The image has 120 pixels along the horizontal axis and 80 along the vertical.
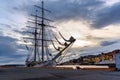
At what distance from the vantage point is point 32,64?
110 m

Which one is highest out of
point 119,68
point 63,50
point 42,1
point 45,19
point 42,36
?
point 42,1

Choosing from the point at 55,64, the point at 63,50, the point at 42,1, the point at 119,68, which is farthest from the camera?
the point at 42,1

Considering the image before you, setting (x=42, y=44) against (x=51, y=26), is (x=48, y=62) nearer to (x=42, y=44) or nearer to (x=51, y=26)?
(x=42, y=44)

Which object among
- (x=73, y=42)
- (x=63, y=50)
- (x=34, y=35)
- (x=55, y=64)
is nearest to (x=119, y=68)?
(x=73, y=42)

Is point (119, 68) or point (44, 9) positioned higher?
point (44, 9)

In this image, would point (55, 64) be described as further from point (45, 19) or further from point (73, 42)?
point (45, 19)

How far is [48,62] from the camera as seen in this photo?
313 ft

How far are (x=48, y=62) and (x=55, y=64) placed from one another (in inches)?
142

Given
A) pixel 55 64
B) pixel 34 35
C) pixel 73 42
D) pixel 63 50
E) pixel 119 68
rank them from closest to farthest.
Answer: pixel 119 68 → pixel 73 42 → pixel 63 50 → pixel 55 64 → pixel 34 35

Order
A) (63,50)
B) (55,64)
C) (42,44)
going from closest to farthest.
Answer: (63,50) < (55,64) < (42,44)

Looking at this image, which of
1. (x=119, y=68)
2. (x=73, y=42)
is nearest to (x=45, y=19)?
(x=73, y=42)

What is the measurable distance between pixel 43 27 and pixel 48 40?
21.7 ft

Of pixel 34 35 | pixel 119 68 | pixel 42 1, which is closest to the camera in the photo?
pixel 119 68

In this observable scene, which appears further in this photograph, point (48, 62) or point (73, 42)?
point (48, 62)
